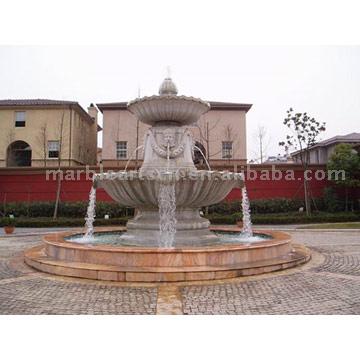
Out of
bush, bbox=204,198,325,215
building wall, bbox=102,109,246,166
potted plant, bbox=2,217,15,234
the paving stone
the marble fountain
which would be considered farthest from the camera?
building wall, bbox=102,109,246,166

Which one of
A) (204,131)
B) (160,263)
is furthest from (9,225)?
(204,131)

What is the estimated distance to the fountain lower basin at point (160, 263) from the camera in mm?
5730

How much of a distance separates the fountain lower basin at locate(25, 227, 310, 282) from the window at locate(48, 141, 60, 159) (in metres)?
24.9

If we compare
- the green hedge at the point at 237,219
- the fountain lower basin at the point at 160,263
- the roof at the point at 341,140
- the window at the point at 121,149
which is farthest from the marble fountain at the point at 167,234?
the roof at the point at 341,140

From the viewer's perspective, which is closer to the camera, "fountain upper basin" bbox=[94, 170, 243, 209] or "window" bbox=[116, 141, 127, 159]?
"fountain upper basin" bbox=[94, 170, 243, 209]

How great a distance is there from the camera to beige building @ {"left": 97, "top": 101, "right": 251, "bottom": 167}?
31000mm

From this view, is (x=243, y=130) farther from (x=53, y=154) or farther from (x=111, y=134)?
(x=53, y=154)

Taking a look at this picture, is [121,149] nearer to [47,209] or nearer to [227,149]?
[227,149]

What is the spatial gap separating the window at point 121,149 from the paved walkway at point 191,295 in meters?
25.0

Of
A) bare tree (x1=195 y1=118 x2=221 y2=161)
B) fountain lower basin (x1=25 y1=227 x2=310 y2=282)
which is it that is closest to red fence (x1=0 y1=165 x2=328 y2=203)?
bare tree (x1=195 y1=118 x2=221 y2=161)

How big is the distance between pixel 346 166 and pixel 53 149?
73.9 ft

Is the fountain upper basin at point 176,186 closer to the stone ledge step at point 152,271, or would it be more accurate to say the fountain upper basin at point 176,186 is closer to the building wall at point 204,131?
the stone ledge step at point 152,271

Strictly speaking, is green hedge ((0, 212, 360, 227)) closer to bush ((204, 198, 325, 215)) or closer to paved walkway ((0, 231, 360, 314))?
bush ((204, 198, 325, 215))

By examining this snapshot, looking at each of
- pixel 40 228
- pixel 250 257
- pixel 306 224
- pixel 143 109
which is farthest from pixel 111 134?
pixel 250 257
